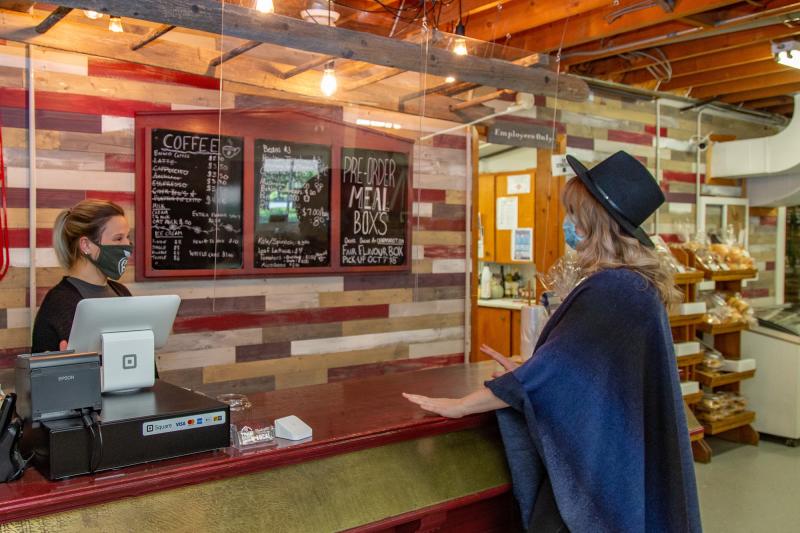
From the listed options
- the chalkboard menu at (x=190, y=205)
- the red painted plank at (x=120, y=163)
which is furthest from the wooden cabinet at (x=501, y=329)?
the red painted plank at (x=120, y=163)

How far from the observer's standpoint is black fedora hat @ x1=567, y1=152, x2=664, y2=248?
225 centimetres

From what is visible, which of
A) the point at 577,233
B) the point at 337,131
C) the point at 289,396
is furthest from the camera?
the point at 337,131

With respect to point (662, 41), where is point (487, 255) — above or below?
below

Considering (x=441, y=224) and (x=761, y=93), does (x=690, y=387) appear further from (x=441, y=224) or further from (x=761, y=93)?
(x=761, y=93)

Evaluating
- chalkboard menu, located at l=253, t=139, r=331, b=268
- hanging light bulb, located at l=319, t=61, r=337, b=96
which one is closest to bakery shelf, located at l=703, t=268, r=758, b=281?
chalkboard menu, located at l=253, t=139, r=331, b=268

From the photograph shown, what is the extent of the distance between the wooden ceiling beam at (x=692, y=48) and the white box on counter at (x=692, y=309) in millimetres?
1882

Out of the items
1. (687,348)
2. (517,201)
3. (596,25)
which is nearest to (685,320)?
(687,348)

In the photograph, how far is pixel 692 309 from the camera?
5.66m

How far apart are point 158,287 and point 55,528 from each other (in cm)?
227

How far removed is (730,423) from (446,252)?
2.86 metres

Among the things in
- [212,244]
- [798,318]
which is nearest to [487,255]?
[798,318]

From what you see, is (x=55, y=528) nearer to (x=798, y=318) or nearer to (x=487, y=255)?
(x=487, y=255)

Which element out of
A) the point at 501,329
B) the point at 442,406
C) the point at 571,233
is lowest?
the point at 501,329

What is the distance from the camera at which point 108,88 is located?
11.8ft
